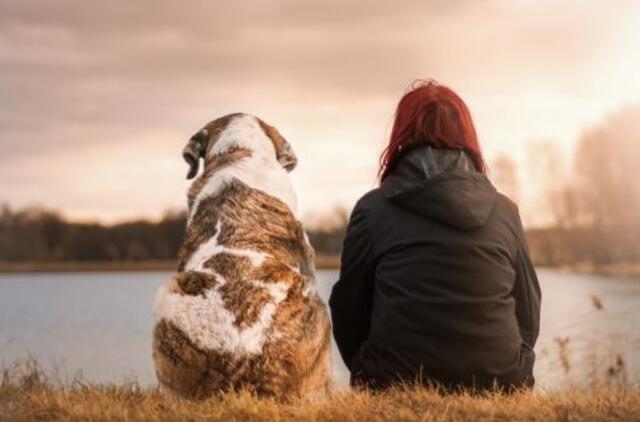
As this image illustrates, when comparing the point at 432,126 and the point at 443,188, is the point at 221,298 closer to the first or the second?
the point at 443,188

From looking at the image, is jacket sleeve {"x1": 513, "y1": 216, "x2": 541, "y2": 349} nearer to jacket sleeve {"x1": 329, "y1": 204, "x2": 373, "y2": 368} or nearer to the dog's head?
jacket sleeve {"x1": 329, "y1": 204, "x2": 373, "y2": 368}

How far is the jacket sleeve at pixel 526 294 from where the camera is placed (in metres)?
6.30

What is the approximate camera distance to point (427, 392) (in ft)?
19.5

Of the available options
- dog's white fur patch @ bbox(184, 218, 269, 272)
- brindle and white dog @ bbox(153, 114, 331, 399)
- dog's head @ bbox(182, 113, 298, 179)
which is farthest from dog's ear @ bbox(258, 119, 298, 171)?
dog's white fur patch @ bbox(184, 218, 269, 272)

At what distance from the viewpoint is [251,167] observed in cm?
711

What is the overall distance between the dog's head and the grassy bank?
222cm

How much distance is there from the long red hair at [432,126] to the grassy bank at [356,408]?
1.65 meters

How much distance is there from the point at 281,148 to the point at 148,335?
474 centimetres

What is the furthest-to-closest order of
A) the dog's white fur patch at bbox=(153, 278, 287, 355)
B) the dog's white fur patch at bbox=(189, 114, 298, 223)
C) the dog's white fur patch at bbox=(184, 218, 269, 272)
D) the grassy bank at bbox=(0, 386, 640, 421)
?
1. the dog's white fur patch at bbox=(189, 114, 298, 223)
2. the dog's white fur patch at bbox=(184, 218, 269, 272)
3. the dog's white fur patch at bbox=(153, 278, 287, 355)
4. the grassy bank at bbox=(0, 386, 640, 421)

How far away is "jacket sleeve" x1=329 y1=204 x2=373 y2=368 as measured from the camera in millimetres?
6234

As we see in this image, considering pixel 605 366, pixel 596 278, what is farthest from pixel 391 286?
pixel 596 278

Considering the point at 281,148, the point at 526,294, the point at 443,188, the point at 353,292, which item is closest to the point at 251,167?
the point at 281,148

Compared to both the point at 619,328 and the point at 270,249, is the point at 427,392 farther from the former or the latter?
the point at 619,328

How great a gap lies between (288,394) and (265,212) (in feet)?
4.75
